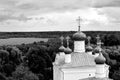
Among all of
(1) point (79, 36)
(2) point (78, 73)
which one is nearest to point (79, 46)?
(1) point (79, 36)

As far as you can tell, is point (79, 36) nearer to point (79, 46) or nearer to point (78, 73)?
point (79, 46)

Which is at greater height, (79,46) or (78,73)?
(79,46)

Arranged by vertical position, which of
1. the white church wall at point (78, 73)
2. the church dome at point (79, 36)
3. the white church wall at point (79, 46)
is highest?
the church dome at point (79, 36)

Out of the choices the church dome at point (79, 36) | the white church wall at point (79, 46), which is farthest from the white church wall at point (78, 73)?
the church dome at point (79, 36)

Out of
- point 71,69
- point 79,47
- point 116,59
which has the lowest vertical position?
point 116,59

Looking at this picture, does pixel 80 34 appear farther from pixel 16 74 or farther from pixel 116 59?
pixel 116 59

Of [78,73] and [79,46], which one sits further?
[79,46]

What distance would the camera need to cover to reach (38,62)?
106 feet

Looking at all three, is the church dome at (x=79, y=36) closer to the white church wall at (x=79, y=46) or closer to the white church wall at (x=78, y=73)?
the white church wall at (x=79, y=46)

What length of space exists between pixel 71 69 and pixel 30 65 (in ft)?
62.5

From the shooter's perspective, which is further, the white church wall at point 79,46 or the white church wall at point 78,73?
the white church wall at point 79,46

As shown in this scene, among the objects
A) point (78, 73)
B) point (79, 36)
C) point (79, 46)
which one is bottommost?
point (78, 73)

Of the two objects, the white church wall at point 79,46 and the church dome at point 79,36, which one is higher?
the church dome at point 79,36

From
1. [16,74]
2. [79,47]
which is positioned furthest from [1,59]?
[79,47]
